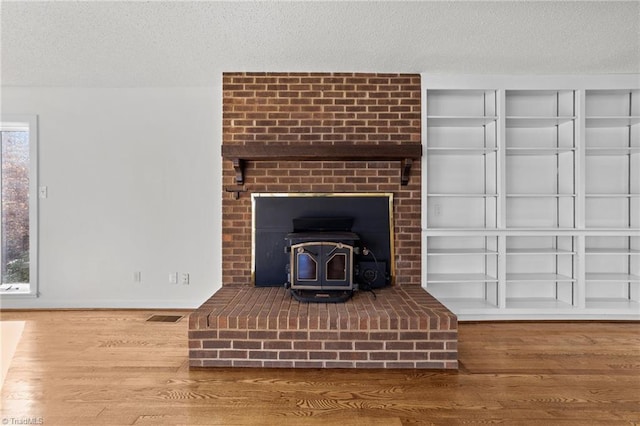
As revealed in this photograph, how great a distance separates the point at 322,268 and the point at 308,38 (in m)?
1.74

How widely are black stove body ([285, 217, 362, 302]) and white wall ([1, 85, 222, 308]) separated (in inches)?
51.0

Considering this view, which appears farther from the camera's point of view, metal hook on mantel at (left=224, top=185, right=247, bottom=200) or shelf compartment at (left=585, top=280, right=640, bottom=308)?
shelf compartment at (left=585, top=280, right=640, bottom=308)

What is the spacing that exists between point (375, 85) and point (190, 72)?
1727mm

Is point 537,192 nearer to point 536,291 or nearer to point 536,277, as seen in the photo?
point 536,277

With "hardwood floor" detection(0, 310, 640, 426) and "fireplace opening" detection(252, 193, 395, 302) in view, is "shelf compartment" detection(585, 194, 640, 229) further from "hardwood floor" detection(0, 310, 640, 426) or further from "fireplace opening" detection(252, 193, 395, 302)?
"fireplace opening" detection(252, 193, 395, 302)

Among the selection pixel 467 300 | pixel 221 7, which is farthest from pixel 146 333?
pixel 467 300

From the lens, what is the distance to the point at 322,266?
2.92m

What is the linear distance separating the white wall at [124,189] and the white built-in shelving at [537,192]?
7.55ft

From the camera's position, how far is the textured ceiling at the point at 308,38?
2420mm

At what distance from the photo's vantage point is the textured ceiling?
242cm

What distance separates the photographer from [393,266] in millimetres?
3486

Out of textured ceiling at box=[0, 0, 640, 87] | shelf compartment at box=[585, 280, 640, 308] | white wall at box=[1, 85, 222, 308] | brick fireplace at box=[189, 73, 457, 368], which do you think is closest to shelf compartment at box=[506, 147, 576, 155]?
textured ceiling at box=[0, 0, 640, 87]

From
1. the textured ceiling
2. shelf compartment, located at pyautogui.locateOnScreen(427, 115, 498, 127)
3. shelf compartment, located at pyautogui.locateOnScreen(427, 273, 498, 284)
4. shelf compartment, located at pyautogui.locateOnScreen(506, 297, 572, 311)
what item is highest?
the textured ceiling

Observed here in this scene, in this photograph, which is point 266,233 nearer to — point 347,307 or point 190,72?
point 347,307
